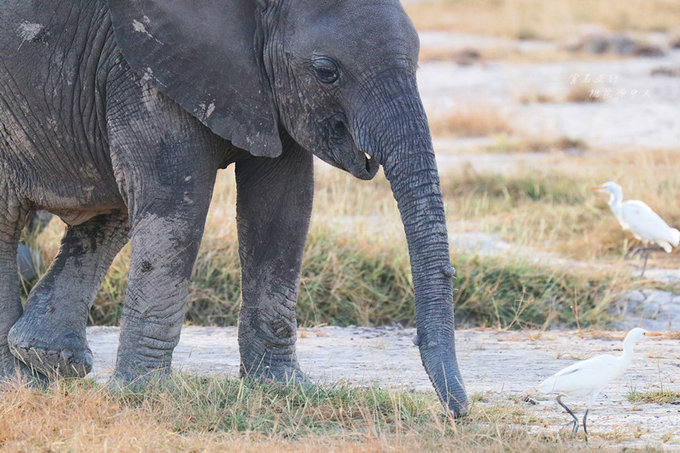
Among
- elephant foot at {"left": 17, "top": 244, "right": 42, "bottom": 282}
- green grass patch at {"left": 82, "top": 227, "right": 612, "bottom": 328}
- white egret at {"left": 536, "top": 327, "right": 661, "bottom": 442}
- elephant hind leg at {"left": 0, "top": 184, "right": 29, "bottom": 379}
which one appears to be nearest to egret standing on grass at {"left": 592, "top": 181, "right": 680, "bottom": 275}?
green grass patch at {"left": 82, "top": 227, "right": 612, "bottom": 328}

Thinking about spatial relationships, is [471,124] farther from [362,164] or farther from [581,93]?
[362,164]

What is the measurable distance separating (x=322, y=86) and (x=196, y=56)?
53 centimetres

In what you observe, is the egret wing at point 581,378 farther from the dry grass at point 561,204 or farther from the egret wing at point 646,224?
the dry grass at point 561,204

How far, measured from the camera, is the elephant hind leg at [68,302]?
554cm

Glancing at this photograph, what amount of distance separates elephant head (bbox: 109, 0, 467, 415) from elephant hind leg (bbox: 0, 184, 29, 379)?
108cm

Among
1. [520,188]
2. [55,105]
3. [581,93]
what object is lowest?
[55,105]

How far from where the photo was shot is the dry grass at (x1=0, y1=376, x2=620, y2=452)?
4.36 meters

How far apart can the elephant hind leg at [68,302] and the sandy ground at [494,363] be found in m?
0.23

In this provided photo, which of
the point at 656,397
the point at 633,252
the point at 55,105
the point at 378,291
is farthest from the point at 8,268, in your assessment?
the point at 633,252

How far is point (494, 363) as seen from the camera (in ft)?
20.6

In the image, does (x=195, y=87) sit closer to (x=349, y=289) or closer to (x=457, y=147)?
(x=349, y=289)

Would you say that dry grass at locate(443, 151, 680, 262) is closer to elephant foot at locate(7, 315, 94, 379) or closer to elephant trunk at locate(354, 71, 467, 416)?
elephant foot at locate(7, 315, 94, 379)

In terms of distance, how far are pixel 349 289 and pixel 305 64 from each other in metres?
3.20

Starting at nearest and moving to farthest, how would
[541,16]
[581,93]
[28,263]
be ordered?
[28,263] < [581,93] < [541,16]
